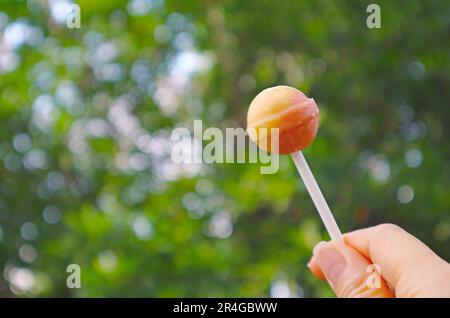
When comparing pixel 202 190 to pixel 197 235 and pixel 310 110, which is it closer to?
pixel 197 235

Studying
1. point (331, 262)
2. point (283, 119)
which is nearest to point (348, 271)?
point (331, 262)

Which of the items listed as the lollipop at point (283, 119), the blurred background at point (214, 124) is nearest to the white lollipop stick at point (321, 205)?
the lollipop at point (283, 119)

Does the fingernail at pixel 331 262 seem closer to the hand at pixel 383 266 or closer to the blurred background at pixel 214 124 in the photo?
the hand at pixel 383 266

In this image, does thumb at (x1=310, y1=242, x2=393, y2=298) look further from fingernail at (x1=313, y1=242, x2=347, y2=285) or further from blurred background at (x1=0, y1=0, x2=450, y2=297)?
blurred background at (x1=0, y1=0, x2=450, y2=297)

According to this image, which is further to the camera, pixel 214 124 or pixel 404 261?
pixel 214 124

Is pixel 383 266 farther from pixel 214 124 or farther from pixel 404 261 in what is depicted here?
pixel 214 124

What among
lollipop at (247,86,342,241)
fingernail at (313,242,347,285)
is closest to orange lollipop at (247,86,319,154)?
lollipop at (247,86,342,241)

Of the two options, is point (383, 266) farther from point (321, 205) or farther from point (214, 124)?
point (214, 124)

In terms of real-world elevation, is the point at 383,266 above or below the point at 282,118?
below
